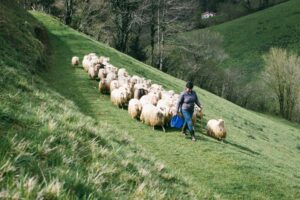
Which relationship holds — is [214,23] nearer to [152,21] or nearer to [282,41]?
[282,41]

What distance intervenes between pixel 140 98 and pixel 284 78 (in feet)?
183

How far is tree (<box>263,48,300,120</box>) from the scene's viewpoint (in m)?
71.4

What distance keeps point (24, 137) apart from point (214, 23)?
12236cm

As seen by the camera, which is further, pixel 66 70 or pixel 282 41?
pixel 282 41

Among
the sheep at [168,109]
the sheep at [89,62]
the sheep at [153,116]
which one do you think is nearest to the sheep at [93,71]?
the sheep at [89,62]

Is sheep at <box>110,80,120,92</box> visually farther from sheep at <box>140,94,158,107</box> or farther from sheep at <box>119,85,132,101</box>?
sheep at <box>140,94,158,107</box>

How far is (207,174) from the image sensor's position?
13266 mm

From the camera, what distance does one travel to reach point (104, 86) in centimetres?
2414

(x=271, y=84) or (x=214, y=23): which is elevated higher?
(x=214, y=23)

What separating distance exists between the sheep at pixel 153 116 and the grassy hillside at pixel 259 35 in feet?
243

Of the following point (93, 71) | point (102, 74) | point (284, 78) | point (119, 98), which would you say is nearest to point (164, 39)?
point (284, 78)

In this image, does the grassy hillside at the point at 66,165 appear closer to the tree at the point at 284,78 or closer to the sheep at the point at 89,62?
the sheep at the point at 89,62

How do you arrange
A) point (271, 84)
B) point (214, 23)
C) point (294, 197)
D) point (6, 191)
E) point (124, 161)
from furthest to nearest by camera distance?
1. point (214, 23)
2. point (271, 84)
3. point (294, 197)
4. point (124, 161)
5. point (6, 191)

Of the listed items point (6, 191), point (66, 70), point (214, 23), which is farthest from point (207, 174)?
point (214, 23)
